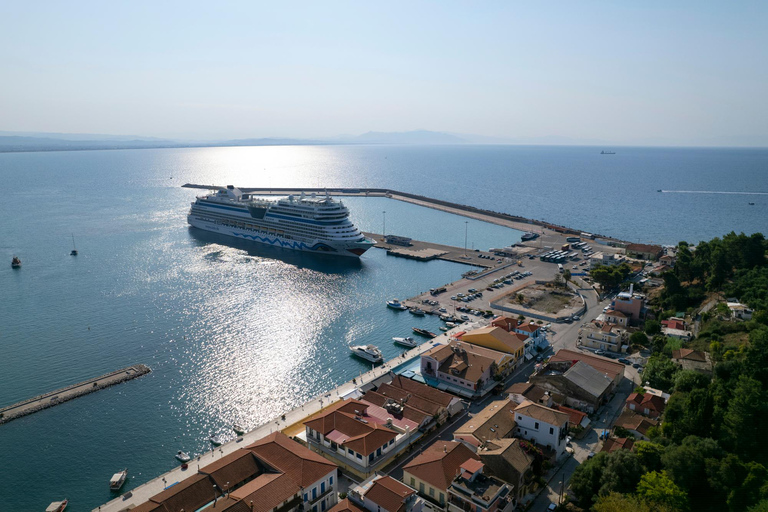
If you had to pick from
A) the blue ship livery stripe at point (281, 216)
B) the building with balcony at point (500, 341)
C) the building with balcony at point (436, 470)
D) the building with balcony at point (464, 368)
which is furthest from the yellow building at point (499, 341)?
the blue ship livery stripe at point (281, 216)

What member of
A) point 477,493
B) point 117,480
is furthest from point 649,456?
point 117,480

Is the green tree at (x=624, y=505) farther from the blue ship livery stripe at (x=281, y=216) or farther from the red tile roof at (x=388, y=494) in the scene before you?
the blue ship livery stripe at (x=281, y=216)

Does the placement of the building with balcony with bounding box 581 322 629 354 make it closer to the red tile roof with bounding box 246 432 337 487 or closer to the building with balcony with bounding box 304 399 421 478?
the building with balcony with bounding box 304 399 421 478

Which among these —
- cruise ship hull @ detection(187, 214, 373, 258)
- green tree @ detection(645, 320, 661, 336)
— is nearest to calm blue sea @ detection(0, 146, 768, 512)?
cruise ship hull @ detection(187, 214, 373, 258)

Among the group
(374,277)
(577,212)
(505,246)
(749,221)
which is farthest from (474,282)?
(749,221)

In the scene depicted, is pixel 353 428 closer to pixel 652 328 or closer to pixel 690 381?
pixel 690 381

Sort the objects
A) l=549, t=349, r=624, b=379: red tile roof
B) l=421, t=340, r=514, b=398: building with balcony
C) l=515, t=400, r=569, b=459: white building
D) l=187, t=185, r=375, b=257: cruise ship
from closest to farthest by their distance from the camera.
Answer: l=515, t=400, r=569, b=459: white building < l=421, t=340, r=514, b=398: building with balcony < l=549, t=349, r=624, b=379: red tile roof < l=187, t=185, r=375, b=257: cruise ship

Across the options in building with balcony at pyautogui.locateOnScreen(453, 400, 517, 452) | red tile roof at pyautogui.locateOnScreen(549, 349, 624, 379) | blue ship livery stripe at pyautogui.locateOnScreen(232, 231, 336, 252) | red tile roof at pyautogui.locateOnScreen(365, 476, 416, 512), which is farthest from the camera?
blue ship livery stripe at pyautogui.locateOnScreen(232, 231, 336, 252)
